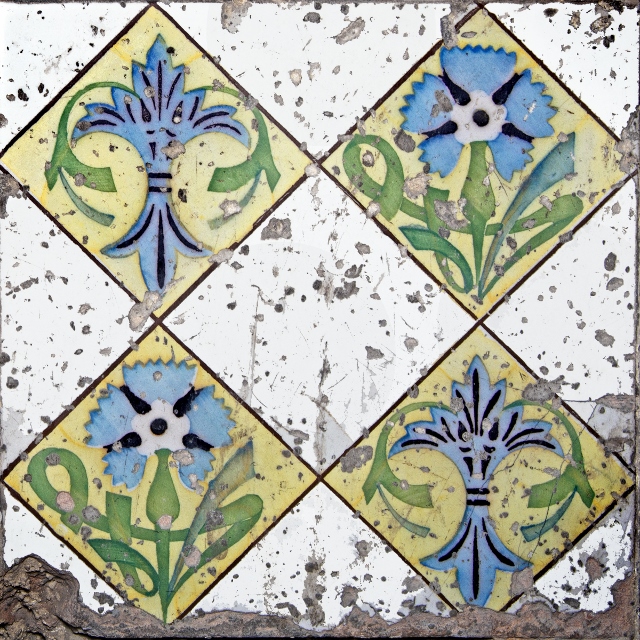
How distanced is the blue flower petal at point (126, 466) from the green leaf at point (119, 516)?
2 cm

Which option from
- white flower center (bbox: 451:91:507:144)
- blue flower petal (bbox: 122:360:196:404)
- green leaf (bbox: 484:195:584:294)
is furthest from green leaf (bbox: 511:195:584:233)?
blue flower petal (bbox: 122:360:196:404)

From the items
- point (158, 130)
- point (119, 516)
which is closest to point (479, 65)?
point (158, 130)

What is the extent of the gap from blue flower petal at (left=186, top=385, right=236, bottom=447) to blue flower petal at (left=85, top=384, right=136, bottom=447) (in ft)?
0.29

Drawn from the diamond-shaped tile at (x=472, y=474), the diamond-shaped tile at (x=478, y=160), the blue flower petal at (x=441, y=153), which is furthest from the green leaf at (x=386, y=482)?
the blue flower petal at (x=441, y=153)

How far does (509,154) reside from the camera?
→ 0.80m

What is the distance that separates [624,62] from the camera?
2.61ft

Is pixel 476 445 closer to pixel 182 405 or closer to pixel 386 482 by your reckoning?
pixel 386 482

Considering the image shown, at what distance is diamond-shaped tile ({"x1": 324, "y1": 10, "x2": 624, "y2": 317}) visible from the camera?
0.79 meters

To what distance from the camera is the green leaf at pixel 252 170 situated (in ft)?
2.59

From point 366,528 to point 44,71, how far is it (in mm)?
785

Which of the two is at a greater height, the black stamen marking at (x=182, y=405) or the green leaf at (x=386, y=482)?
the green leaf at (x=386, y=482)

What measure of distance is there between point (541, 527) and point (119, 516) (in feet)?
1.97

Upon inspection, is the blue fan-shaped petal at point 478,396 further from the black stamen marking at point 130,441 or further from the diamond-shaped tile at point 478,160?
the black stamen marking at point 130,441

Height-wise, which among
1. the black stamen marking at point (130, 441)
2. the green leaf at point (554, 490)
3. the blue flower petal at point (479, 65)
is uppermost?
the blue flower petal at point (479, 65)
